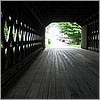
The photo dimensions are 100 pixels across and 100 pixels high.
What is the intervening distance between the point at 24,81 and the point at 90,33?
52.5 feet

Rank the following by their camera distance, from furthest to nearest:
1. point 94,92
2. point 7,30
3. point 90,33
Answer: point 90,33
point 7,30
point 94,92

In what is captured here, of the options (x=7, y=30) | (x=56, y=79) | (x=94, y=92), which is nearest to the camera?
(x=94, y=92)

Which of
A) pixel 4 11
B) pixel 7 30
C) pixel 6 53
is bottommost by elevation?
pixel 6 53

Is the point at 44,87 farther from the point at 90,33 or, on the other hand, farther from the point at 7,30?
the point at 90,33

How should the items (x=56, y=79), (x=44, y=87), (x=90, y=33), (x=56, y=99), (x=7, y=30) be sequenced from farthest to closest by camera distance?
(x=90, y=33)
(x=56, y=79)
(x=7, y=30)
(x=44, y=87)
(x=56, y=99)

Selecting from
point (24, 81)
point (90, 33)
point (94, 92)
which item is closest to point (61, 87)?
point (94, 92)

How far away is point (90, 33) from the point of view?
2048 cm

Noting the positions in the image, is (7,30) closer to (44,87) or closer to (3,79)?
(3,79)

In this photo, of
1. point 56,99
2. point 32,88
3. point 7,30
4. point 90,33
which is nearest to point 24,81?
point 32,88

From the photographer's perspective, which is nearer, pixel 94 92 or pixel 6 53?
pixel 94 92

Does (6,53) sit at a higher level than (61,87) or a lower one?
higher

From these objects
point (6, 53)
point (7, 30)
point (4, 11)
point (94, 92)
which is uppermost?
point (4, 11)

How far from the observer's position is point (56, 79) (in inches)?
221

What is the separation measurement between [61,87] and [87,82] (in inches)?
35.0
